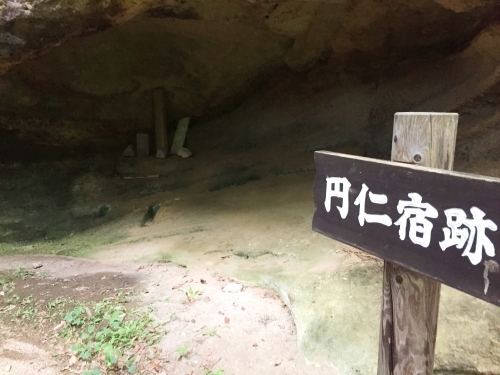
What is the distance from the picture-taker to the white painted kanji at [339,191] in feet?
5.72

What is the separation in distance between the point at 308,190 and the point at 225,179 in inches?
66.5

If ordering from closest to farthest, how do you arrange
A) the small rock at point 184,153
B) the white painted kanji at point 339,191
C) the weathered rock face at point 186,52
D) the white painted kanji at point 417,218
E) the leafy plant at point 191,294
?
the white painted kanji at point 417,218, the white painted kanji at point 339,191, the leafy plant at point 191,294, the weathered rock face at point 186,52, the small rock at point 184,153

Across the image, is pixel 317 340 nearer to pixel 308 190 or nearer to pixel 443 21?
pixel 308 190

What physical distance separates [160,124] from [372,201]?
690 cm

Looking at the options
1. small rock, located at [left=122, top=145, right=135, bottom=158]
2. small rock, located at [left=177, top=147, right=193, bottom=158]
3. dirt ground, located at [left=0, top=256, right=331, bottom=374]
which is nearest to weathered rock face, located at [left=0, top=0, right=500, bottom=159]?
small rock, located at [left=122, top=145, right=135, bottom=158]

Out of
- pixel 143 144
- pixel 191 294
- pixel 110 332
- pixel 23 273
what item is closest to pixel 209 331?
pixel 191 294

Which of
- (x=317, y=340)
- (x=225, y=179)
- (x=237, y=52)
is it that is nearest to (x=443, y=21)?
(x=237, y=52)

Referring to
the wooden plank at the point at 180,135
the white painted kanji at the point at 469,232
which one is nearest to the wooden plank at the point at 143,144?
the wooden plank at the point at 180,135

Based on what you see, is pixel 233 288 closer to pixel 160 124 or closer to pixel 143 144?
pixel 160 124

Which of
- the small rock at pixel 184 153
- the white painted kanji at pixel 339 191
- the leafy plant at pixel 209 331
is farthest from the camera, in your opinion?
the small rock at pixel 184 153

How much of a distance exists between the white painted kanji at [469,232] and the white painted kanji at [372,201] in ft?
0.77

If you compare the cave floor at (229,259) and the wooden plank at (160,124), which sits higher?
the wooden plank at (160,124)

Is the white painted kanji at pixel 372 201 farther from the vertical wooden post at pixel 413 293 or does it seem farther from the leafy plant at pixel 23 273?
the leafy plant at pixel 23 273

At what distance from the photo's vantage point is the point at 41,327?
307cm
